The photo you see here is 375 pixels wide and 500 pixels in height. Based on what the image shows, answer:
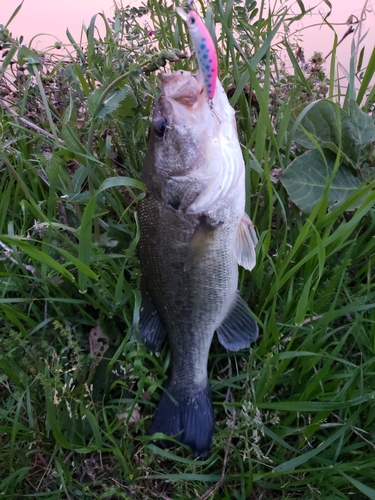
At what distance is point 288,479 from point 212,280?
3.22 ft

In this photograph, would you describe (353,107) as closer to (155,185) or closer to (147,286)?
(155,185)

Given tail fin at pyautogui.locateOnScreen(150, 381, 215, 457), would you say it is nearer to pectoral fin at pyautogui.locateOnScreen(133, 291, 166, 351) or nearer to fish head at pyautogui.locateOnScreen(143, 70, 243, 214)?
pectoral fin at pyautogui.locateOnScreen(133, 291, 166, 351)

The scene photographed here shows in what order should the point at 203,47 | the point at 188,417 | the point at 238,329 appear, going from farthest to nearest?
the point at 238,329, the point at 188,417, the point at 203,47

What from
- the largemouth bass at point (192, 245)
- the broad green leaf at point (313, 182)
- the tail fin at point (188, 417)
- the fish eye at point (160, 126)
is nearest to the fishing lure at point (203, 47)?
the largemouth bass at point (192, 245)

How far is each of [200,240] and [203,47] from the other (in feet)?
2.56

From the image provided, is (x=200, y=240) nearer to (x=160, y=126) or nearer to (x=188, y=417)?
(x=160, y=126)

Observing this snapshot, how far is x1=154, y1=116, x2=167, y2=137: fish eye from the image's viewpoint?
171cm

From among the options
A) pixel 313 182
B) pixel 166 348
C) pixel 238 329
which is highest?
pixel 313 182

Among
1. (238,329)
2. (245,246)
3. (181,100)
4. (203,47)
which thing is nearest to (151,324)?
(238,329)

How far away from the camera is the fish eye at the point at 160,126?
67.3 inches

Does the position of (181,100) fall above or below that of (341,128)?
above

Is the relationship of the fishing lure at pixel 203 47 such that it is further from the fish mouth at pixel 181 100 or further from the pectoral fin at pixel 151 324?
the pectoral fin at pixel 151 324

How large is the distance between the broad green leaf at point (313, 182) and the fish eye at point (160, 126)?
0.72 meters

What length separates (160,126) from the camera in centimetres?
172
